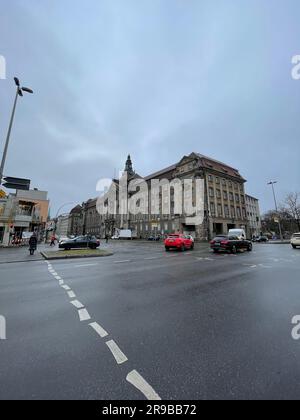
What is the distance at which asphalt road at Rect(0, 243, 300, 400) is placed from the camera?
199cm

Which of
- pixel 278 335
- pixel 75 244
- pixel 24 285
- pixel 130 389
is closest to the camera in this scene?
pixel 130 389

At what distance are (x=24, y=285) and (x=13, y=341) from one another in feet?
12.9

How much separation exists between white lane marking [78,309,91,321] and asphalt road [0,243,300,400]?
4 centimetres

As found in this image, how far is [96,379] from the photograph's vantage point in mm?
2109

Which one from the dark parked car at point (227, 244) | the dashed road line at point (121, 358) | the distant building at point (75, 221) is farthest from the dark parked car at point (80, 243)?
the distant building at point (75, 221)

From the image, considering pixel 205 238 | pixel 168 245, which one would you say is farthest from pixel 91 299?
pixel 205 238

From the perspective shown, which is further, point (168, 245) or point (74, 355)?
point (168, 245)

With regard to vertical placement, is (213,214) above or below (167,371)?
above

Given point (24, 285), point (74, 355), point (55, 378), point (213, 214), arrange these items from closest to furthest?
point (55, 378), point (74, 355), point (24, 285), point (213, 214)

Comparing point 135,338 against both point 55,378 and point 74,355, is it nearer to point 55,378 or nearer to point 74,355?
point 74,355

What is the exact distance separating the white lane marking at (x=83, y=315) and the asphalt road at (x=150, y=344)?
0.04 m

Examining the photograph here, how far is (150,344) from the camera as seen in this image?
2.84m

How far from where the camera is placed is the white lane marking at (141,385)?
1.91 metres

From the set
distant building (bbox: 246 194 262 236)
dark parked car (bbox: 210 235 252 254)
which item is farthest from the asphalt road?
distant building (bbox: 246 194 262 236)
